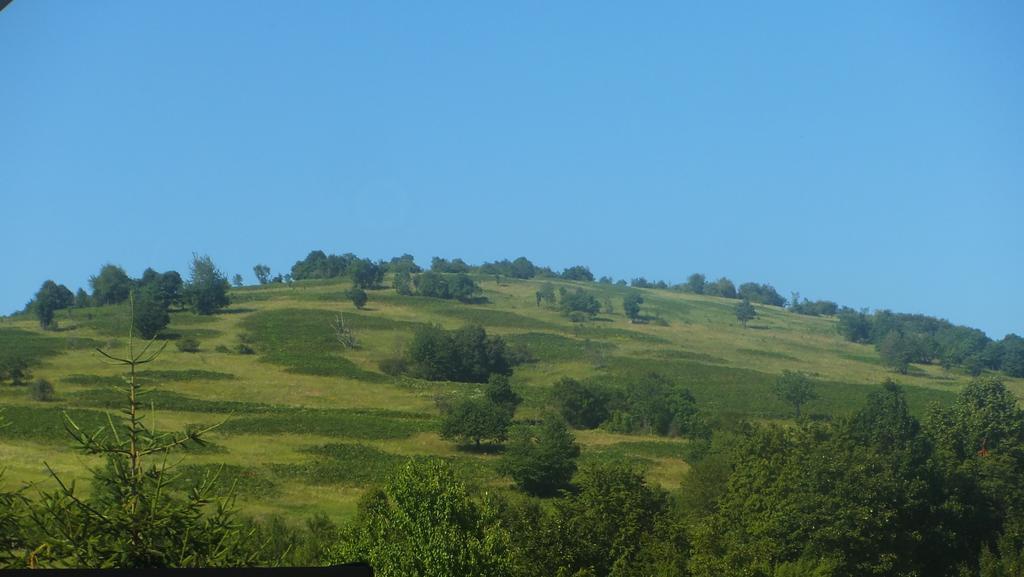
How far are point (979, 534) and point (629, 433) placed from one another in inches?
894

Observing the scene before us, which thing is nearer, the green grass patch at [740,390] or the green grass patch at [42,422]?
the green grass patch at [42,422]

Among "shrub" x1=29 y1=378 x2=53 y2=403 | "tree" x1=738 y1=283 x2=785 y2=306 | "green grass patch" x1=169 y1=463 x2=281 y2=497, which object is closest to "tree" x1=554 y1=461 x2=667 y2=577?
"green grass patch" x1=169 y1=463 x2=281 y2=497

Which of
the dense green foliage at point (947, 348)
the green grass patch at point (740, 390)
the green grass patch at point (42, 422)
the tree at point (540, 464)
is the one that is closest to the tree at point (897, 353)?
the dense green foliage at point (947, 348)

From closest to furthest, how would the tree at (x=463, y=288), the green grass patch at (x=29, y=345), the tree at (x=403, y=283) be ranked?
the green grass patch at (x=29, y=345)
the tree at (x=403, y=283)
the tree at (x=463, y=288)

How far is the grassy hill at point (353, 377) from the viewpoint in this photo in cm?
4388

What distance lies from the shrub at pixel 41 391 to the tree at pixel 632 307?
54.4m

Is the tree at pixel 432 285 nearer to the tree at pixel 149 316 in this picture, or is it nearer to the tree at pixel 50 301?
the tree at pixel 149 316

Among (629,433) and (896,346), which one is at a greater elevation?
(896,346)

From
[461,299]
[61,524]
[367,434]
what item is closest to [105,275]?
[461,299]

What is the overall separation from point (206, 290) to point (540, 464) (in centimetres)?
4313

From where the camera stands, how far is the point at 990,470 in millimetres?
42469

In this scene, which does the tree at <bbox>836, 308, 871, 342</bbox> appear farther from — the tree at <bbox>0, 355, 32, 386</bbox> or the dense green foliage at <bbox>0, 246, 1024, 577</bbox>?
the tree at <bbox>0, 355, 32, 386</bbox>

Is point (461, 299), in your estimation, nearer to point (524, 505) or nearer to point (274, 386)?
point (274, 386)

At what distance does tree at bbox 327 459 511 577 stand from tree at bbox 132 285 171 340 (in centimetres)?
4201
